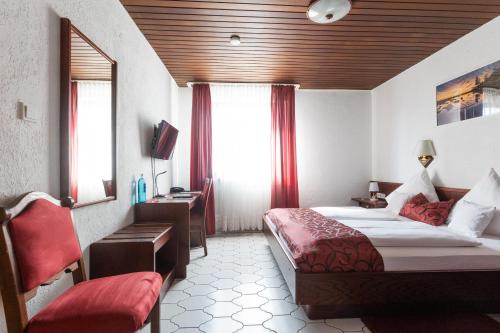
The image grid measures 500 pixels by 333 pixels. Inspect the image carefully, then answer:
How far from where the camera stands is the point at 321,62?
3941mm

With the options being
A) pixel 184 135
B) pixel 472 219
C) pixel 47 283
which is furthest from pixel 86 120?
pixel 472 219

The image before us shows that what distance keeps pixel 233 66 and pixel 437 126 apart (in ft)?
9.34

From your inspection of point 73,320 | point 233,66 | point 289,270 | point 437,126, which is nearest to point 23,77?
point 73,320

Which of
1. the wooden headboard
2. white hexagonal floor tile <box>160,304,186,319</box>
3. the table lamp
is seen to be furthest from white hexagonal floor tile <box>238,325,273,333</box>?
the table lamp

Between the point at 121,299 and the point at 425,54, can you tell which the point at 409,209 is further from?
the point at 121,299

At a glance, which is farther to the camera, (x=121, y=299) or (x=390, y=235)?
(x=390, y=235)

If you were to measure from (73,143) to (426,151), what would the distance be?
387 centimetres

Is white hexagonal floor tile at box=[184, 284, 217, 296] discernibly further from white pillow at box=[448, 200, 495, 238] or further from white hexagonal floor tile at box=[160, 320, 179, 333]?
white pillow at box=[448, 200, 495, 238]

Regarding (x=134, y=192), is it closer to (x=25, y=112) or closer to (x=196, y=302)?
(x=196, y=302)

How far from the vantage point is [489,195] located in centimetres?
263

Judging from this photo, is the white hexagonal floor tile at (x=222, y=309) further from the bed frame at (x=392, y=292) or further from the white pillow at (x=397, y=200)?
the white pillow at (x=397, y=200)

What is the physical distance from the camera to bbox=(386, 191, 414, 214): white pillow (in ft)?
11.6

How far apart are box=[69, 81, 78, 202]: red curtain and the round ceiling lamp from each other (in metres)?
2.05

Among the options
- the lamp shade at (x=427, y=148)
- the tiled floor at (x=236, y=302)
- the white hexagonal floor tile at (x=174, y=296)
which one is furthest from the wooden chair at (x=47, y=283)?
the lamp shade at (x=427, y=148)
